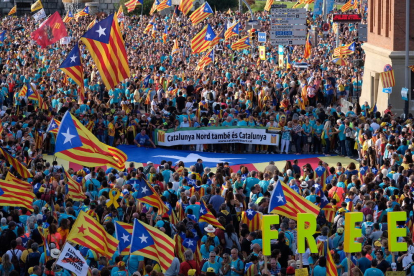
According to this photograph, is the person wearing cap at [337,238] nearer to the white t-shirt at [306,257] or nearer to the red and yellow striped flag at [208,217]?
the white t-shirt at [306,257]

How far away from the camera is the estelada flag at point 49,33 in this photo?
3456cm

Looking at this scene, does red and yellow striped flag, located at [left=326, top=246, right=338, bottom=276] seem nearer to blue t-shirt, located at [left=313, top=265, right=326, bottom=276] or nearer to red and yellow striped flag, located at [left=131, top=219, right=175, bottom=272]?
blue t-shirt, located at [left=313, top=265, right=326, bottom=276]

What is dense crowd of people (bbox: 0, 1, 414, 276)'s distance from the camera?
564 inches

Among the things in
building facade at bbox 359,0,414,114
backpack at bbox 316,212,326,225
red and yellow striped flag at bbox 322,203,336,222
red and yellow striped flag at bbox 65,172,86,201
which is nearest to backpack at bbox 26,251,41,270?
red and yellow striped flag at bbox 65,172,86,201

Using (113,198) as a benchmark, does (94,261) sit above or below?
below

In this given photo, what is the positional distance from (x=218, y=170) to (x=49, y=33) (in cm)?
1724

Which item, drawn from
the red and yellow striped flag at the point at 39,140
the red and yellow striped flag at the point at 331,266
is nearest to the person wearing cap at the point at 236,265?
the red and yellow striped flag at the point at 331,266

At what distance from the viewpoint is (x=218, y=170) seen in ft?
65.1

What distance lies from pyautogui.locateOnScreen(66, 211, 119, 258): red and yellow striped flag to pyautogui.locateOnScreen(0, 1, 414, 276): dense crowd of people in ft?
0.76

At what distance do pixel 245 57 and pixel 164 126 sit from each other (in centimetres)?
1910

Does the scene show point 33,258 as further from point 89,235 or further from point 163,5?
point 163,5

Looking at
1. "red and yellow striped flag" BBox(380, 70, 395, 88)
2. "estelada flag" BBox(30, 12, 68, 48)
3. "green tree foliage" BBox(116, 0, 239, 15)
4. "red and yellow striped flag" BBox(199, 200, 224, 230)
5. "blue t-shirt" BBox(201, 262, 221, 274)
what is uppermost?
"green tree foliage" BBox(116, 0, 239, 15)

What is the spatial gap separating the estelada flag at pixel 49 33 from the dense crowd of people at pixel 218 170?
66.6 inches

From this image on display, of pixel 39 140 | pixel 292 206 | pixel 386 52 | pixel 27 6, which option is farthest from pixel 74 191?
pixel 27 6
